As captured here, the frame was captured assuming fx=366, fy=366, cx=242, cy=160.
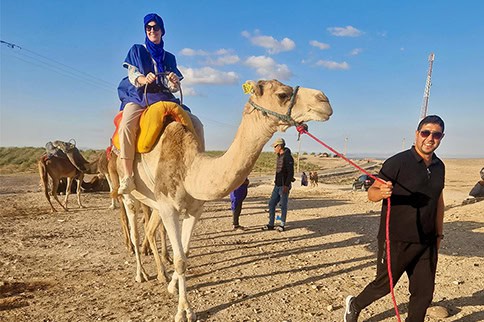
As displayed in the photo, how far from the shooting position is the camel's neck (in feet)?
11.8

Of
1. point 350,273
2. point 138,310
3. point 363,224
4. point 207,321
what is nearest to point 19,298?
point 138,310

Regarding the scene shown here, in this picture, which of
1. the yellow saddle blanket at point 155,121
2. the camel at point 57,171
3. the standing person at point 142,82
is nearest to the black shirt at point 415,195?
the yellow saddle blanket at point 155,121

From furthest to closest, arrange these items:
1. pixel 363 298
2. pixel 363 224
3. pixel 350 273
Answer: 1. pixel 363 224
2. pixel 350 273
3. pixel 363 298

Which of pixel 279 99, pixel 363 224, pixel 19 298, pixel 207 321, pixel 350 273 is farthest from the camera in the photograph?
pixel 363 224

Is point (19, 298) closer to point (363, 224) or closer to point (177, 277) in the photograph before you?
point (177, 277)

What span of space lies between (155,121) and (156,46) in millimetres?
1244

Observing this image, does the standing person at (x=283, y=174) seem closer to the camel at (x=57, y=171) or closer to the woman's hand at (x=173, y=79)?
the woman's hand at (x=173, y=79)

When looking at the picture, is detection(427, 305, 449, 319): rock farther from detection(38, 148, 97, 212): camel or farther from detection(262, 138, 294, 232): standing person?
detection(38, 148, 97, 212): camel

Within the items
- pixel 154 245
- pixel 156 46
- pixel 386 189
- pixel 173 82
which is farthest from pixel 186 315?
pixel 156 46

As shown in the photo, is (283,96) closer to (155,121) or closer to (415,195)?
(415,195)

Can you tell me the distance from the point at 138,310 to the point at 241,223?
20.0 ft

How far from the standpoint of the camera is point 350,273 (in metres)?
5.95

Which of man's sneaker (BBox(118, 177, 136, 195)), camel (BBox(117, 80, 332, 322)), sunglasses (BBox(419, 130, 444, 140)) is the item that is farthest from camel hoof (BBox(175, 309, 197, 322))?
sunglasses (BBox(419, 130, 444, 140))

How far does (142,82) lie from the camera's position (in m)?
4.75
